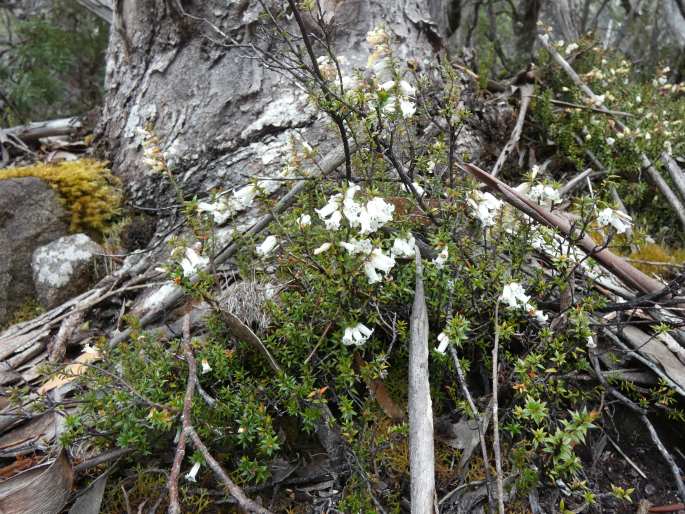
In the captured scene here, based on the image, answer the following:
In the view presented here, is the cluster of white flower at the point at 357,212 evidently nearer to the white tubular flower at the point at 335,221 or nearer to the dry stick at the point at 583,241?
the white tubular flower at the point at 335,221

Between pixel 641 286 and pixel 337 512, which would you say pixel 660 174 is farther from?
pixel 337 512

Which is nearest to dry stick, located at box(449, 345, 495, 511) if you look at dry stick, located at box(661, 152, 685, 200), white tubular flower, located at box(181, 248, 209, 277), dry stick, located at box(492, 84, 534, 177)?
white tubular flower, located at box(181, 248, 209, 277)

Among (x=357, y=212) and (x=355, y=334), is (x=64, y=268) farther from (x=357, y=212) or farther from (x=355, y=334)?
(x=357, y=212)

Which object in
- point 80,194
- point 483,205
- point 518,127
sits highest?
point 518,127

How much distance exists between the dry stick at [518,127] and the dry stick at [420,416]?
1852mm

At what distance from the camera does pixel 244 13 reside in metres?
3.75

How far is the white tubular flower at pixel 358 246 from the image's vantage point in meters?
1.85

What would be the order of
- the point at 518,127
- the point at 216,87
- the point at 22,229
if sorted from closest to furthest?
the point at 22,229 < the point at 216,87 < the point at 518,127

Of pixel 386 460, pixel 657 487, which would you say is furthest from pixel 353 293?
pixel 657 487

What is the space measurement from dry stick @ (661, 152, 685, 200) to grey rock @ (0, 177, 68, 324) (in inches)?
184

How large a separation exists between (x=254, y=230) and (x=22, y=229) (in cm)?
209

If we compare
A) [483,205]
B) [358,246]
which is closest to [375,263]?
[358,246]

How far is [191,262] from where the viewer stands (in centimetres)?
215

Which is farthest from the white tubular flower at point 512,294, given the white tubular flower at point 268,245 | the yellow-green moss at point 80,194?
the yellow-green moss at point 80,194
